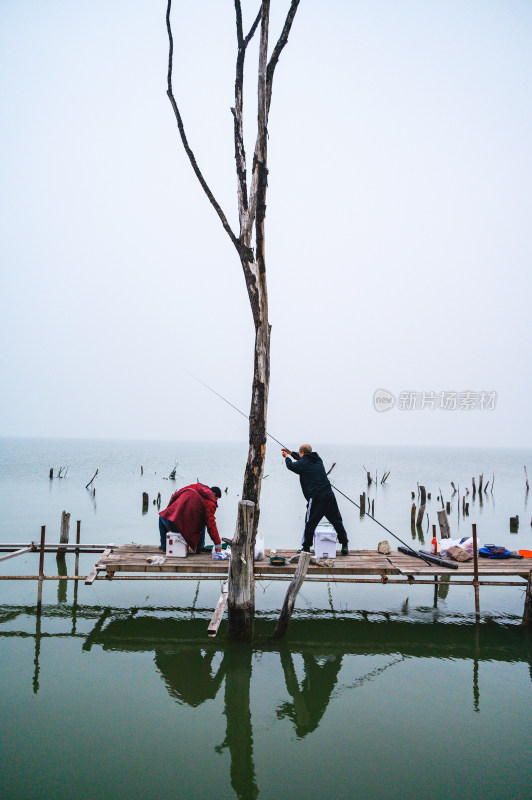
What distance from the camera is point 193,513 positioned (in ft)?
29.6

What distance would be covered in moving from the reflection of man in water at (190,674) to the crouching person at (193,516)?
1622 millimetres

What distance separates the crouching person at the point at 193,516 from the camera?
354 inches

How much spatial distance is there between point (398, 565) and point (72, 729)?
5436 millimetres

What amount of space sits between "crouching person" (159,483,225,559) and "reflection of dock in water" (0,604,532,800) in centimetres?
149

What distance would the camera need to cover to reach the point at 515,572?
895cm

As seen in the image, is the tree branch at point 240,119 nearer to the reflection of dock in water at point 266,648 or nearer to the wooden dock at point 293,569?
the wooden dock at point 293,569

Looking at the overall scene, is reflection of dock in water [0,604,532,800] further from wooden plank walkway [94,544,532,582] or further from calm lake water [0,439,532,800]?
wooden plank walkway [94,544,532,582]

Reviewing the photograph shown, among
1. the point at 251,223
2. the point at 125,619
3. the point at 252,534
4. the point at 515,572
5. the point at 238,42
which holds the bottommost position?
the point at 125,619

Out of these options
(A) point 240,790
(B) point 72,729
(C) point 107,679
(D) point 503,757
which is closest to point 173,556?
(C) point 107,679

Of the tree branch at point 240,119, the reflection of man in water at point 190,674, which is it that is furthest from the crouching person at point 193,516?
the tree branch at point 240,119

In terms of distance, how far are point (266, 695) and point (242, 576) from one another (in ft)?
4.98

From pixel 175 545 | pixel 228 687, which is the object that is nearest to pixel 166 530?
pixel 175 545

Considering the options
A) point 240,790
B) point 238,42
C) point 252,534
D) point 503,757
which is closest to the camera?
point 240,790

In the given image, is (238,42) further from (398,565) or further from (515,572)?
(515,572)
